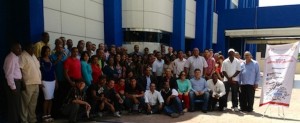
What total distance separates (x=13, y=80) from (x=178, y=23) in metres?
10.6

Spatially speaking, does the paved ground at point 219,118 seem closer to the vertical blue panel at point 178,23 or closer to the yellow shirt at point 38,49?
the yellow shirt at point 38,49

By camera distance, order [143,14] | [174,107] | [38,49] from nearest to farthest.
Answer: [38,49], [174,107], [143,14]

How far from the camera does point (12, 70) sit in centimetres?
546

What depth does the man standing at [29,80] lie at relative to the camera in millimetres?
5777

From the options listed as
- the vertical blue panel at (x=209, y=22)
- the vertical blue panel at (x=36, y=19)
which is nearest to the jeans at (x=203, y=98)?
the vertical blue panel at (x=36, y=19)

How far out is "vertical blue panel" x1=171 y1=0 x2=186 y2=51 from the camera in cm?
1485

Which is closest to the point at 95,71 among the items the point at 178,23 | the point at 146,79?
the point at 146,79

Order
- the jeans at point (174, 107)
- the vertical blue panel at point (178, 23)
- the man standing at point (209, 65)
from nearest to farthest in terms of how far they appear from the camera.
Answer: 1. the jeans at point (174, 107)
2. the man standing at point (209, 65)
3. the vertical blue panel at point (178, 23)

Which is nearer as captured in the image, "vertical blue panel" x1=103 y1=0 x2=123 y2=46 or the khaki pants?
the khaki pants

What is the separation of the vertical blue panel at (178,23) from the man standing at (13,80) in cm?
1026

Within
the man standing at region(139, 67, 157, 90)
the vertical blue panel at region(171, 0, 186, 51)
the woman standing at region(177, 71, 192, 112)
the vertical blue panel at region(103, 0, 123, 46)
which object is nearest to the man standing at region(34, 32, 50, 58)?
the man standing at region(139, 67, 157, 90)

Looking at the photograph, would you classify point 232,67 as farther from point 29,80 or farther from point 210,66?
point 29,80

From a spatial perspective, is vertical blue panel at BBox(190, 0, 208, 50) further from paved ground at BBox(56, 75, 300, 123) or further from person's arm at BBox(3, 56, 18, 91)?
person's arm at BBox(3, 56, 18, 91)

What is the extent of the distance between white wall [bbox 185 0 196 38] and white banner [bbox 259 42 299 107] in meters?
9.46
